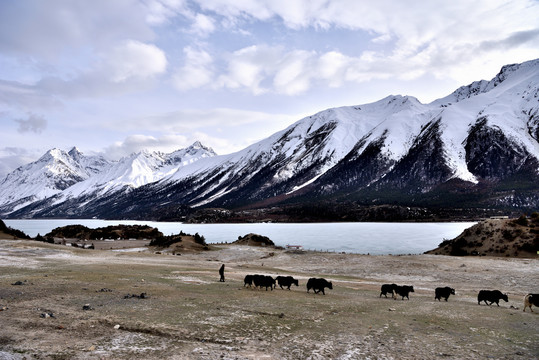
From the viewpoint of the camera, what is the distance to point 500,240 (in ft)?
180

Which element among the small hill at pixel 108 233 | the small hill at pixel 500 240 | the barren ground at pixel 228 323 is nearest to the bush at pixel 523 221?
the small hill at pixel 500 240

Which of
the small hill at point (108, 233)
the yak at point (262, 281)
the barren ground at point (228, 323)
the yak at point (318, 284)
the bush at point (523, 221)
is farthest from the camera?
the small hill at point (108, 233)

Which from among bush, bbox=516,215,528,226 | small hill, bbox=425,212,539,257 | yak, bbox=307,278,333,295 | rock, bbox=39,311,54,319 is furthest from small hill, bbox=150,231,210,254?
bush, bbox=516,215,528,226

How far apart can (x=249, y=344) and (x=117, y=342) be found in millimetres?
3980

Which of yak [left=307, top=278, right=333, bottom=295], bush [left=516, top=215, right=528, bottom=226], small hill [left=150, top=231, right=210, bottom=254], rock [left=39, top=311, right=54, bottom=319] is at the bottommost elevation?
small hill [left=150, top=231, right=210, bottom=254]

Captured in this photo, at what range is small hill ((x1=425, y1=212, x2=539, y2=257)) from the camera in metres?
51.6

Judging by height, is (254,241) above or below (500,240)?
below

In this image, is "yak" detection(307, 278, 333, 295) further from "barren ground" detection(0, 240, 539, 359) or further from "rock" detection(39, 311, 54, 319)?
"rock" detection(39, 311, 54, 319)

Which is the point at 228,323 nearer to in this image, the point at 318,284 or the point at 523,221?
the point at 318,284

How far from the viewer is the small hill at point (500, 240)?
51.6m

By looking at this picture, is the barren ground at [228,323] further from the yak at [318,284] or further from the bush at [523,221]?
the bush at [523,221]

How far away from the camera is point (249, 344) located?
11.7 metres

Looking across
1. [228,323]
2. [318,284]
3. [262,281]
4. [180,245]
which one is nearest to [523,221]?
[318,284]

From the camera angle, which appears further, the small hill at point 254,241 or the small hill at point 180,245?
the small hill at point 254,241
